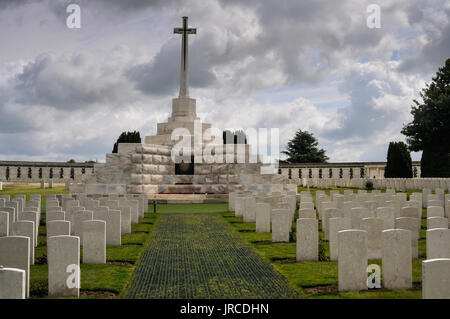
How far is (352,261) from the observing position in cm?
738

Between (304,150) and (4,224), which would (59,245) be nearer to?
(4,224)

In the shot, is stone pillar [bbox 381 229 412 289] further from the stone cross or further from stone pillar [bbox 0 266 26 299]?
the stone cross

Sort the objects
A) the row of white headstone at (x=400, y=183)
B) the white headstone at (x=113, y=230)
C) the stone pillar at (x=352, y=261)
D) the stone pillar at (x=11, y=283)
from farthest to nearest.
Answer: the row of white headstone at (x=400, y=183), the white headstone at (x=113, y=230), the stone pillar at (x=352, y=261), the stone pillar at (x=11, y=283)

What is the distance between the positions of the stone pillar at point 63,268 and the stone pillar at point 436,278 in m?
5.18

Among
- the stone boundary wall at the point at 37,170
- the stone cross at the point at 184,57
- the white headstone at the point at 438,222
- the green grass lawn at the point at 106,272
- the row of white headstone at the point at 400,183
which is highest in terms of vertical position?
the stone cross at the point at 184,57

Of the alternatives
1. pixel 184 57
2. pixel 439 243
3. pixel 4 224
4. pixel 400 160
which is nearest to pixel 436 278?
pixel 439 243

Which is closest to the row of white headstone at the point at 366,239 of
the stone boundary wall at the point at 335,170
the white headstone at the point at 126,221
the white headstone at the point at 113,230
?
the white headstone at the point at 126,221

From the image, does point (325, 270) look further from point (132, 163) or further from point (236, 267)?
point (132, 163)

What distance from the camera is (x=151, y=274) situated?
8312mm

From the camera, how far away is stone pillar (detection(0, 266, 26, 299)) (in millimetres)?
5371

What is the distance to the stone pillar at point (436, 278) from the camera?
18.7 ft

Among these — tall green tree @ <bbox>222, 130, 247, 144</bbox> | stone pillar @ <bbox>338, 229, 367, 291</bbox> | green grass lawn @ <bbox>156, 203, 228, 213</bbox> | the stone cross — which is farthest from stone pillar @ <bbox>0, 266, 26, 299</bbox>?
tall green tree @ <bbox>222, 130, 247, 144</bbox>

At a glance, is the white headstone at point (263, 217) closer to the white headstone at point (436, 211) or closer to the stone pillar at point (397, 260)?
the white headstone at point (436, 211)

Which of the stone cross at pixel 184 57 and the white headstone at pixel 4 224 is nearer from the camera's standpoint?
the white headstone at pixel 4 224
